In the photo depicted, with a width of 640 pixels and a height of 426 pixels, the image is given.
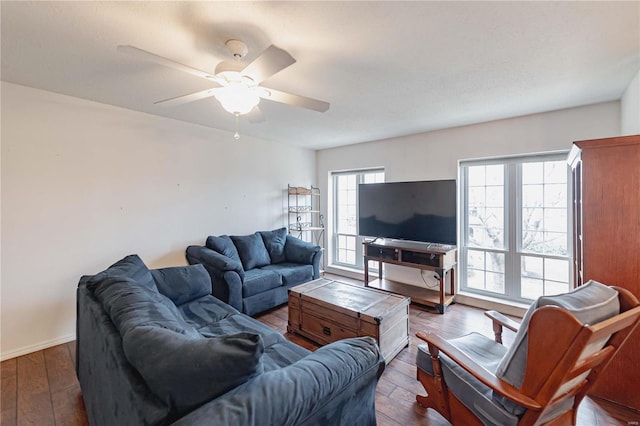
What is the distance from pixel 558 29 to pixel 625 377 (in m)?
2.30

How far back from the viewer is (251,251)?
370cm

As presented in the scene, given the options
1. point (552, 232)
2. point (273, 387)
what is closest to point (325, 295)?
point (273, 387)

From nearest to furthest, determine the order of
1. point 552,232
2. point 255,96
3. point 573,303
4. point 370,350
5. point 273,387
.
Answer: point 273,387, point 573,303, point 370,350, point 255,96, point 552,232

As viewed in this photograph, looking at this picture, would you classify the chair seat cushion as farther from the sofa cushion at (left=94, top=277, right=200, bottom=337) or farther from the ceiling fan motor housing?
the ceiling fan motor housing

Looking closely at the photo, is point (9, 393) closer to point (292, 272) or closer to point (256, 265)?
point (256, 265)

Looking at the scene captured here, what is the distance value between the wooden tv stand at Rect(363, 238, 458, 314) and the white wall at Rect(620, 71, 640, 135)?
192 centimetres

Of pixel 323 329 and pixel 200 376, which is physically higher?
pixel 200 376

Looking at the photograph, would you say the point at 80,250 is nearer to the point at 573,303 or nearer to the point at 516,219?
the point at 573,303

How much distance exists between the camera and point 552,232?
3145 mm

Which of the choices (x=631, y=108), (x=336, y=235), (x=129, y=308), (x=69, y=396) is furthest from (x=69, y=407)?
(x=631, y=108)

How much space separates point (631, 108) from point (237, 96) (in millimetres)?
3214

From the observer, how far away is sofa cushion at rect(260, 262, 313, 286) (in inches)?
139

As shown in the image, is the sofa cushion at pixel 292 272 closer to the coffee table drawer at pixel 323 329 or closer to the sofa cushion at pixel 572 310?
the coffee table drawer at pixel 323 329

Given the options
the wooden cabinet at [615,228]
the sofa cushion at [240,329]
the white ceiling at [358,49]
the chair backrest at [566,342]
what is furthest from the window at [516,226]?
the sofa cushion at [240,329]
